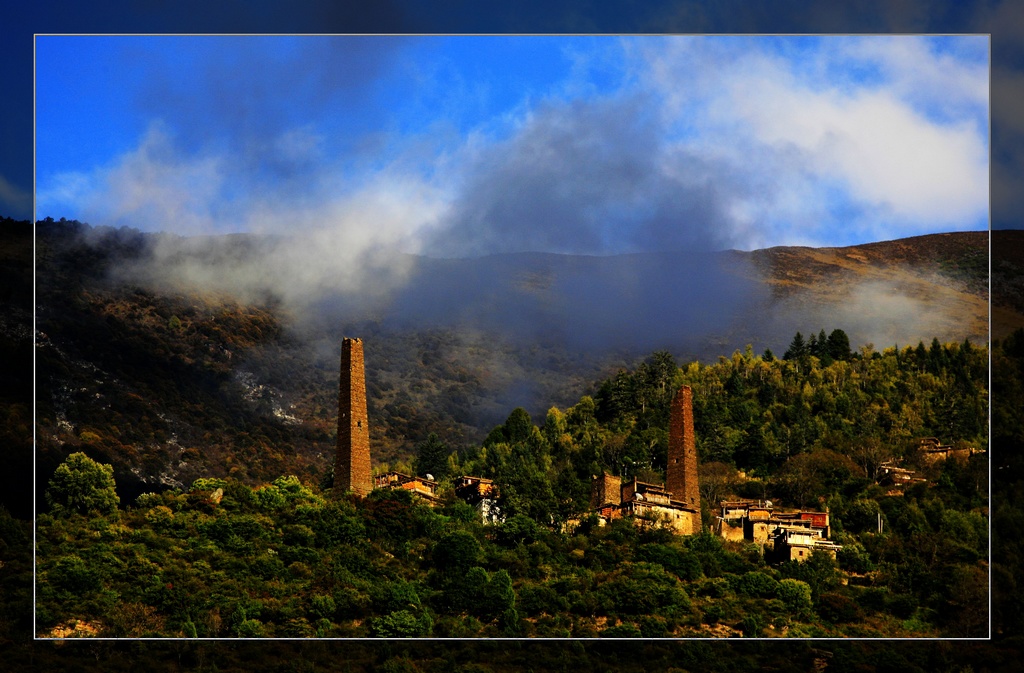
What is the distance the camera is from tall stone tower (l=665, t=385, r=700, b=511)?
18281mm

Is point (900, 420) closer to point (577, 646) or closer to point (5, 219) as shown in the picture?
point (577, 646)

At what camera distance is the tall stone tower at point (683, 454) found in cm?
1828

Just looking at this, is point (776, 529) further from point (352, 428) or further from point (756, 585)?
point (352, 428)

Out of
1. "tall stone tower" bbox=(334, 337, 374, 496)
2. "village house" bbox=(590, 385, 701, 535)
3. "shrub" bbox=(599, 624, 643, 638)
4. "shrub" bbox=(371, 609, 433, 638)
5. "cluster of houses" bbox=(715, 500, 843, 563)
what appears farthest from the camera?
"tall stone tower" bbox=(334, 337, 374, 496)

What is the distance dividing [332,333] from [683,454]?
472 centimetres

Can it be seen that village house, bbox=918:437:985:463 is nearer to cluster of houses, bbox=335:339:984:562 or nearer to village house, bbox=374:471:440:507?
cluster of houses, bbox=335:339:984:562

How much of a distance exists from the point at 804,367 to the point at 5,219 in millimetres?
11121

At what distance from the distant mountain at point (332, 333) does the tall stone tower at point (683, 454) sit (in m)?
1.39

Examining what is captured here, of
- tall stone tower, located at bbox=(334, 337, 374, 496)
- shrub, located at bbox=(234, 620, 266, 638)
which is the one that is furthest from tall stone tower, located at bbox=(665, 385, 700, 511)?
shrub, located at bbox=(234, 620, 266, 638)

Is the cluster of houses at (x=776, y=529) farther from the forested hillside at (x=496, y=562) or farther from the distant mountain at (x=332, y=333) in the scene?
the distant mountain at (x=332, y=333)

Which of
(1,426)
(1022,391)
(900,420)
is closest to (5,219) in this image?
(1,426)

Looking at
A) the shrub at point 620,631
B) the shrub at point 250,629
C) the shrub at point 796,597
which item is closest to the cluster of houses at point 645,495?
the shrub at point 796,597

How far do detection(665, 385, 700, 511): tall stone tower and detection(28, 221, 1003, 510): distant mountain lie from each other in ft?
4.55

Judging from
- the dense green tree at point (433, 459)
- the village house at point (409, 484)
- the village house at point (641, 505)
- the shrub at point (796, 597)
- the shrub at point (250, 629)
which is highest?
the dense green tree at point (433, 459)
